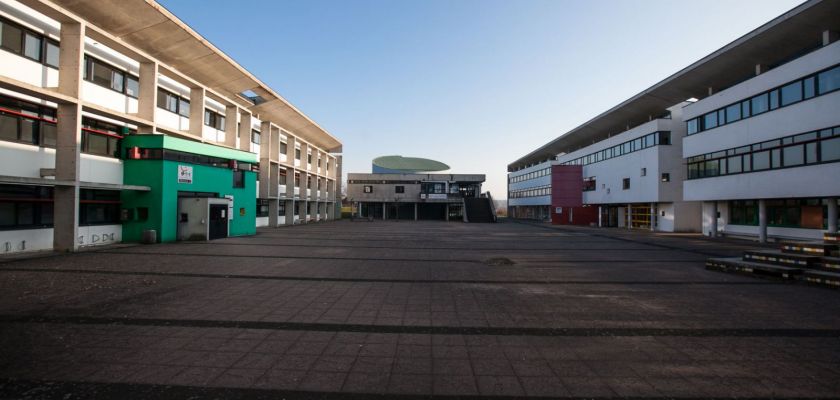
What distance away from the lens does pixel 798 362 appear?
5.36m

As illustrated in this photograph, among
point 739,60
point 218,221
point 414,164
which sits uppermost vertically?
point 739,60

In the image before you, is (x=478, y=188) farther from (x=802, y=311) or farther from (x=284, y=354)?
(x=284, y=354)

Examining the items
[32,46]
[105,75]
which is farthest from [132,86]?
[32,46]

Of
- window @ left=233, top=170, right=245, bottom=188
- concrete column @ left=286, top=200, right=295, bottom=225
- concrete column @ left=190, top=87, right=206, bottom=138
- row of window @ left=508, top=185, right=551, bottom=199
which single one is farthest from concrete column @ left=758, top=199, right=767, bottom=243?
concrete column @ left=286, top=200, right=295, bottom=225

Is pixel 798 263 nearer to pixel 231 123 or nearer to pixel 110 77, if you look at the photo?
pixel 110 77

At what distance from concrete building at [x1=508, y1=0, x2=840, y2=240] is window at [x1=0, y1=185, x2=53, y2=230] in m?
37.9

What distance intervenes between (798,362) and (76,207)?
23080 millimetres

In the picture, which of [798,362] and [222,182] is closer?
[798,362]

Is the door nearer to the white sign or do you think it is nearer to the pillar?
the white sign

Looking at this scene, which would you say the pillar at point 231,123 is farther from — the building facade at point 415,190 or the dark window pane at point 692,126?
the dark window pane at point 692,126

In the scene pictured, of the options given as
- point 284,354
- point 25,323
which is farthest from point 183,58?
point 284,354

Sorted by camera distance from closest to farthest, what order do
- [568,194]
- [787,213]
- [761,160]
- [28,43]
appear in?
[28,43]
[761,160]
[787,213]
[568,194]

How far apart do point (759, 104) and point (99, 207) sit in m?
39.3

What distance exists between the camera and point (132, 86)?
20.7m
